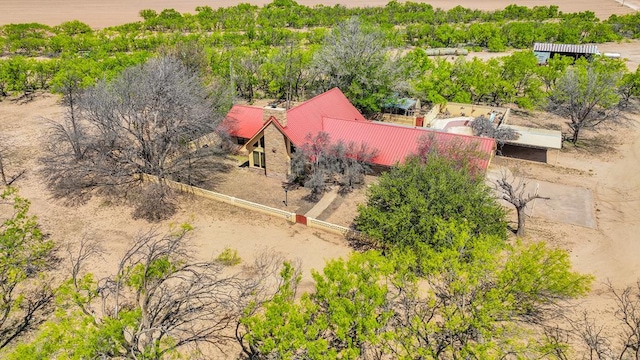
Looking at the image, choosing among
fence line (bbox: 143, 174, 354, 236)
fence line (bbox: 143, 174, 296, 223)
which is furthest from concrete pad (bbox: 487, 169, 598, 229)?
fence line (bbox: 143, 174, 296, 223)

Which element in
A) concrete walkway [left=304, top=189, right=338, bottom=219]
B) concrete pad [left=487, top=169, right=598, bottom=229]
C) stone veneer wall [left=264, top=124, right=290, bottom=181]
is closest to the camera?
concrete pad [left=487, top=169, right=598, bottom=229]

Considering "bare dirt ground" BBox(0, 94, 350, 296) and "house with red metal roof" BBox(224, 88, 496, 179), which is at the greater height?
"house with red metal roof" BBox(224, 88, 496, 179)

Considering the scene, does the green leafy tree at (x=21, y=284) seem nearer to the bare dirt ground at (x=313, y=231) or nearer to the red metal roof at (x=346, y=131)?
the bare dirt ground at (x=313, y=231)

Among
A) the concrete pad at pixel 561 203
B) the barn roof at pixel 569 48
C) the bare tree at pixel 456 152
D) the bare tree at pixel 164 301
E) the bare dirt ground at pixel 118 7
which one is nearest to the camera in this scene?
the bare tree at pixel 164 301

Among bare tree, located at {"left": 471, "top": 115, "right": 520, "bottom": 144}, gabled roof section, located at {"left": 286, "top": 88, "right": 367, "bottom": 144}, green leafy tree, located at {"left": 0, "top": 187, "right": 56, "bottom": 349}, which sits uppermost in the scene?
gabled roof section, located at {"left": 286, "top": 88, "right": 367, "bottom": 144}

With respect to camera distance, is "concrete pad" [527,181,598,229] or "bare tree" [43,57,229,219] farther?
"bare tree" [43,57,229,219]

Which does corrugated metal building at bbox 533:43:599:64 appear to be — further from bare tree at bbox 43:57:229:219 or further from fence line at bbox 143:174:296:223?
bare tree at bbox 43:57:229:219

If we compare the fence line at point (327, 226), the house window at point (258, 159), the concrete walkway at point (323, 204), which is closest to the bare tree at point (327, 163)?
the concrete walkway at point (323, 204)
